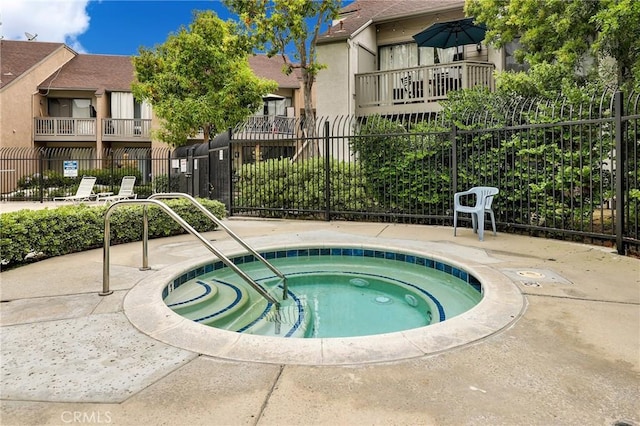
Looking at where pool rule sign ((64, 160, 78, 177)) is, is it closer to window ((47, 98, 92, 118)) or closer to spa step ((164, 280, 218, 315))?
window ((47, 98, 92, 118))

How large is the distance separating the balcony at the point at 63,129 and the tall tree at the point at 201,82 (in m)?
7.64

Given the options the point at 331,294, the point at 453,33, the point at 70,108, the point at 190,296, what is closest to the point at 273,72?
the point at 70,108

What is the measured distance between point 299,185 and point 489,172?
446 cm

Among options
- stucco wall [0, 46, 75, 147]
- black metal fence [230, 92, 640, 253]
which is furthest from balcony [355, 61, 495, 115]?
stucco wall [0, 46, 75, 147]

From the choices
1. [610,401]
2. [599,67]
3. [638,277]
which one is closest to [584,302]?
[638,277]

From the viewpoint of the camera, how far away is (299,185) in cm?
997

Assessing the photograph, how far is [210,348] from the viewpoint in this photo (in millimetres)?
2662

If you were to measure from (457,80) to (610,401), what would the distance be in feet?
39.6

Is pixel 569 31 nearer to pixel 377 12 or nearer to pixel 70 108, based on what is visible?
pixel 377 12

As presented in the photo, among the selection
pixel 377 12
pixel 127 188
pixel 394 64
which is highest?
pixel 377 12

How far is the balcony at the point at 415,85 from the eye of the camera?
40.7ft

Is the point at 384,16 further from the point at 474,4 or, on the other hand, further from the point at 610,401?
the point at 610,401

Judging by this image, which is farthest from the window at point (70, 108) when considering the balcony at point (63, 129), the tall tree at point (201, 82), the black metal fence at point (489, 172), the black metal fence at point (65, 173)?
the black metal fence at point (489, 172)

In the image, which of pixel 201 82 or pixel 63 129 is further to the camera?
pixel 63 129
